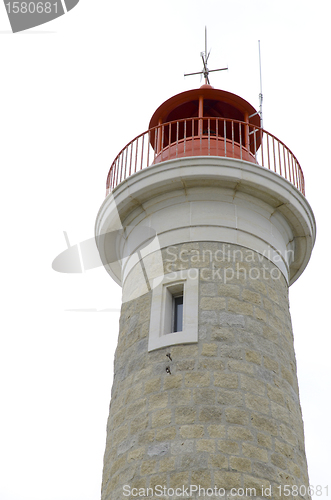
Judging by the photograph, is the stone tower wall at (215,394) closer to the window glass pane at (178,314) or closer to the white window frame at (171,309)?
the white window frame at (171,309)

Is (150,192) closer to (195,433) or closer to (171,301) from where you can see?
(171,301)

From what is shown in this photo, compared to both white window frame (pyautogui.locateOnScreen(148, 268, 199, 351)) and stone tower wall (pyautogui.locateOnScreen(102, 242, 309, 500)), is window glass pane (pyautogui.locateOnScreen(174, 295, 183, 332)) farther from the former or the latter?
stone tower wall (pyautogui.locateOnScreen(102, 242, 309, 500))

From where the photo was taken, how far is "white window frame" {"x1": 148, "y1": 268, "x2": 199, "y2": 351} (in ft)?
27.0

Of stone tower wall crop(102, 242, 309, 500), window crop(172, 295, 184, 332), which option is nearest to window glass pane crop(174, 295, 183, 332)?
window crop(172, 295, 184, 332)

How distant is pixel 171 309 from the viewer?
28.5 feet

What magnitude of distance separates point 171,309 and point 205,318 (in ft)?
1.85

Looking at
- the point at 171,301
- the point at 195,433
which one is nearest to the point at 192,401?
the point at 195,433

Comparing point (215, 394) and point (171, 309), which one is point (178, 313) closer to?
point (171, 309)

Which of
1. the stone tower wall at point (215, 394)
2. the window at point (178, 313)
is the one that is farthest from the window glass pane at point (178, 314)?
the stone tower wall at point (215, 394)

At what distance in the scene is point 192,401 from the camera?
7645mm

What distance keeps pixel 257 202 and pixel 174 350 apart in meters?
2.65

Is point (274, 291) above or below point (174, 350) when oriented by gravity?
above

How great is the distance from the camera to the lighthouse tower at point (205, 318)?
291 inches

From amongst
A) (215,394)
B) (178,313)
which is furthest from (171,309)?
(215,394)
